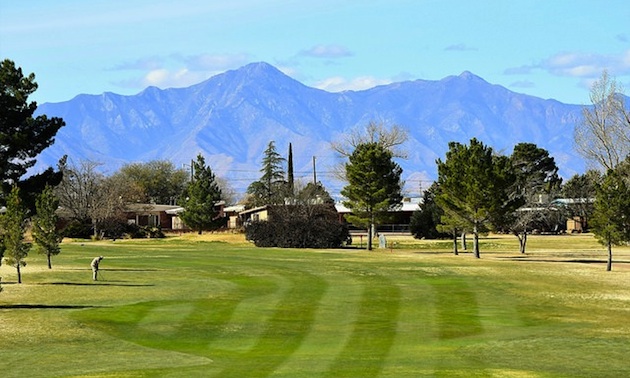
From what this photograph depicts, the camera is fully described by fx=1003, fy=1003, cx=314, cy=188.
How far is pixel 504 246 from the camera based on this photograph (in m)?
98.8

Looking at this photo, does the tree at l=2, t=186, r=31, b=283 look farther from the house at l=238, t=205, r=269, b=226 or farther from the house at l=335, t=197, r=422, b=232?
the house at l=335, t=197, r=422, b=232

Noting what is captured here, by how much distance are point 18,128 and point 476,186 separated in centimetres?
3884

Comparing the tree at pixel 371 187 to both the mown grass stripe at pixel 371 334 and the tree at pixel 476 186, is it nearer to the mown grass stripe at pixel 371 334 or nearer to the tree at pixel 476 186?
the tree at pixel 476 186

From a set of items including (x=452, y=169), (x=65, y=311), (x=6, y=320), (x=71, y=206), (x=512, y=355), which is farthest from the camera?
(x=71, y=206)

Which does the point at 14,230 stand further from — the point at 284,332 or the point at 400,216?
the point at 400,216

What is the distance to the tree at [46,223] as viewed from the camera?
54594mm

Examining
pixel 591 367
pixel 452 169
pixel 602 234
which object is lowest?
pixel 591 367

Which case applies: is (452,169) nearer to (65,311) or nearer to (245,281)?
(245,281)

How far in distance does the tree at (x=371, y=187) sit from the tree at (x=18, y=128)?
25.8 m

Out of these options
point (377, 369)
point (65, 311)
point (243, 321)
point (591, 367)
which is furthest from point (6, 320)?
point (591, 367)

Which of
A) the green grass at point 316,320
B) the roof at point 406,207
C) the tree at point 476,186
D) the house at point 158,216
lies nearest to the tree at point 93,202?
the house at point 158,216

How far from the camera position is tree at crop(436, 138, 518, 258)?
7062 centimetres

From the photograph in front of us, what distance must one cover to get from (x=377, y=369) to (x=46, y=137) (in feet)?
218

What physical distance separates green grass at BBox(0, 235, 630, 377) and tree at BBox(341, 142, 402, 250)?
24451mm
